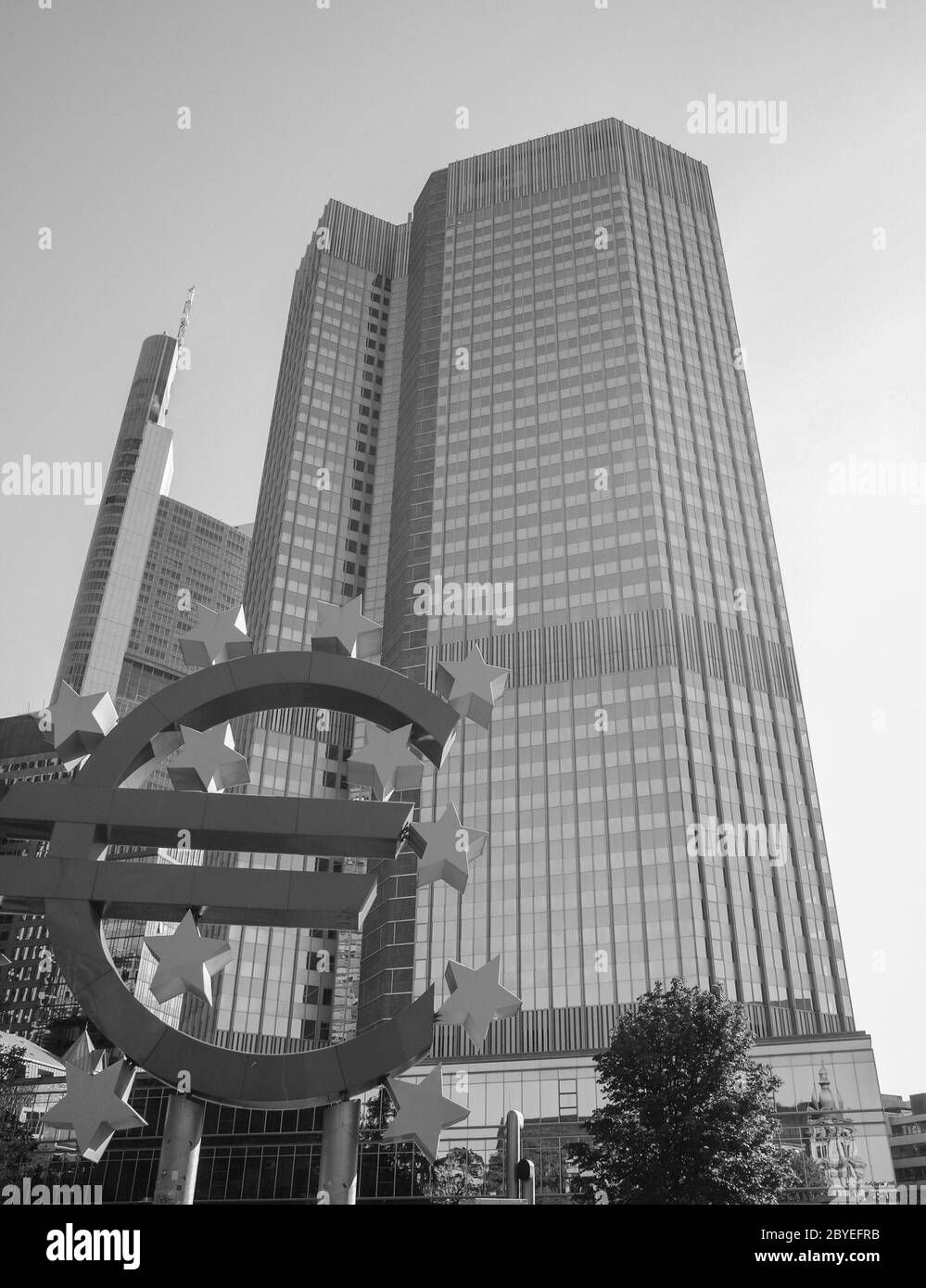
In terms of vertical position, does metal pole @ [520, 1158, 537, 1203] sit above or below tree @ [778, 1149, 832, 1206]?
below

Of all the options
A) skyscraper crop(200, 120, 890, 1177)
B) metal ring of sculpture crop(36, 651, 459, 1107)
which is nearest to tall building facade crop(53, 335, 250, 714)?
skyscraper crop(200, 120, 890, 1177)

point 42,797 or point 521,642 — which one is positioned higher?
point 521,642

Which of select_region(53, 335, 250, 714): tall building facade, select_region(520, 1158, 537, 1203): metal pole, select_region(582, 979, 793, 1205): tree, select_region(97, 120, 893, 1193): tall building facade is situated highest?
select_region(53, 335, 250, 714): tall building facade

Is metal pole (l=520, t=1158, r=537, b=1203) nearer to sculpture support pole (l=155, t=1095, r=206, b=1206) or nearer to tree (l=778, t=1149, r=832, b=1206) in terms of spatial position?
sculpture support pole (l=155, t=1095, r=206, b=1206)

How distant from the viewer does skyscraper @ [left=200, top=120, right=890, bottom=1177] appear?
252 ft

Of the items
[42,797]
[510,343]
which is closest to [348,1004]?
[510,343]

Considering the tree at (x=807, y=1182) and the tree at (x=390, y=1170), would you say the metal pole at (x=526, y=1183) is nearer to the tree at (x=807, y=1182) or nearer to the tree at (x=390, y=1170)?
the tree at (x=390, y=1170)

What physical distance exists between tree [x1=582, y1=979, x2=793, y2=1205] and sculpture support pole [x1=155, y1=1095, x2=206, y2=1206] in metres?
16.4

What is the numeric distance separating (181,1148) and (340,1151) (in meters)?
3.31

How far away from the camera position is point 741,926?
7594 centimetres

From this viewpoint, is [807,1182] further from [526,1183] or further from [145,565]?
[145,565]

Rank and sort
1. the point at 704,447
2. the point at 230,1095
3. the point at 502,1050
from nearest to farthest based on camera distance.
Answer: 1. the point at 230,1095
2. the point at 502,1050
3. the point at 704,447
